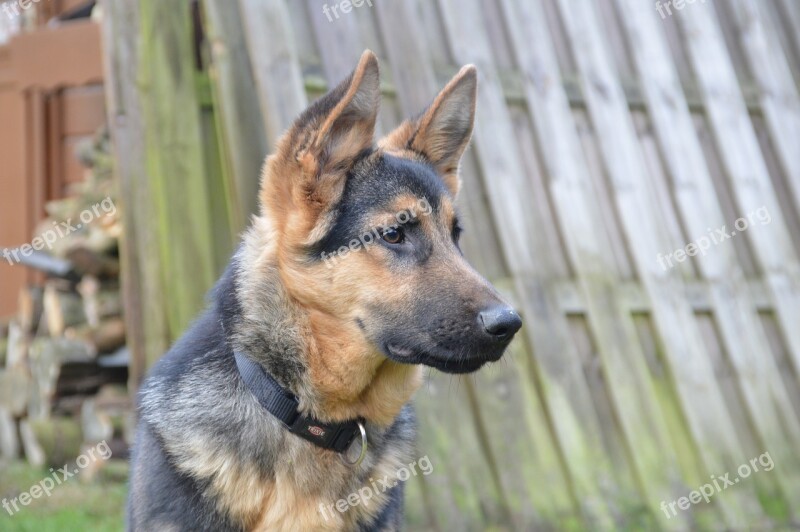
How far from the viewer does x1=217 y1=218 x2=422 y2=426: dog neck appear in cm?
301

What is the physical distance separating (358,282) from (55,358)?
518 centimetres

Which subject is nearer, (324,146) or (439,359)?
(439,359)

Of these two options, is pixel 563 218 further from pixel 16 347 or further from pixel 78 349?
pixel 16 347

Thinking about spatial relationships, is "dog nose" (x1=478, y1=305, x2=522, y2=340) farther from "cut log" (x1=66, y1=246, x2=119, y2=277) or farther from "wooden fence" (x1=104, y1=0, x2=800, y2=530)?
"cut log" (x1=66, y1=246, x2=119, y2=277)

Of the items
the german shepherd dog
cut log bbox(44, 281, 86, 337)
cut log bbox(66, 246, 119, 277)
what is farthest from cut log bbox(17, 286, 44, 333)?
the german shepherd dog

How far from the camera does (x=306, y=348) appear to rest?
3.04 m

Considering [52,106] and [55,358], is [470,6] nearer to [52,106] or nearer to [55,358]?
[55,358]

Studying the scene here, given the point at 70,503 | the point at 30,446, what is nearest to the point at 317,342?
the point at 70,503

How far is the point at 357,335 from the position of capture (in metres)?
3.06

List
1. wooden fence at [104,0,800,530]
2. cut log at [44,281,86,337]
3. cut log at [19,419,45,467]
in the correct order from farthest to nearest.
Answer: cut log at [44,281,86,337]
cut log at [19,419,45,467]
wooden fence at [104,0,800,530]

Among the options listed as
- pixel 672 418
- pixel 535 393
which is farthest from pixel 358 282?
pixel 672 418

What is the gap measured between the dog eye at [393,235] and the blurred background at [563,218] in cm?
134

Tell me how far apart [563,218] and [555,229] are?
0.09 m

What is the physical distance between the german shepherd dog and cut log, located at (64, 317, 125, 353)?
426 centimetres
